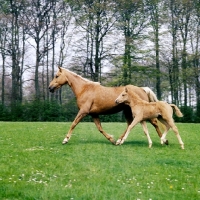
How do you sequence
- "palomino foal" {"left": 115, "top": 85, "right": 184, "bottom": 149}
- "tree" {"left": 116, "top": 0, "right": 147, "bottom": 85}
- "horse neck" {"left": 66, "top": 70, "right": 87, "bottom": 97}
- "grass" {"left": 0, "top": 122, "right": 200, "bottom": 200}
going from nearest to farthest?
"grass" {"left": 0, "top": 122, "right": 200, "bottom": 200}, "palomino foal" {"left": 115, "top": 85, "right": 184, "bottom": 149}, "horse neck" {"left": 66, "top": 70, "right": 87, "bottom": 97}, "tree" {"left": 116, "top": 0, "right": 147, "bottom": 85}

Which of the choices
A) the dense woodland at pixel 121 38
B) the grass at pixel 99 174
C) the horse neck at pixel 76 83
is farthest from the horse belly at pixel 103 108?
the dense woodland at pixel 121 38

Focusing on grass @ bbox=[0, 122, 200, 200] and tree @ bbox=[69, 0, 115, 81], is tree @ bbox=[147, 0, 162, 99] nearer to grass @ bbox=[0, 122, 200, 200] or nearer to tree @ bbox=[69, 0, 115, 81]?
tree @ bbox=[69, 0, 115, 81]

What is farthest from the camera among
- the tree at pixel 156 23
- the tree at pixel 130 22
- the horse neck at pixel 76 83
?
the tree at pixel 156 23

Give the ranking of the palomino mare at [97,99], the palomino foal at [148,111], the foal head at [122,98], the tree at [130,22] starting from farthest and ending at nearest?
the tree at [130,22] < the palomino mare at [97,99] < the foal head at [122,98] < the palomino foal at [148,111]

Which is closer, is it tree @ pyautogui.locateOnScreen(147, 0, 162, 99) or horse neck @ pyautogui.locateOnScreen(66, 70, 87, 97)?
horse neck @ pyautogui.locateOnScreen(66, 70, 87, 97)

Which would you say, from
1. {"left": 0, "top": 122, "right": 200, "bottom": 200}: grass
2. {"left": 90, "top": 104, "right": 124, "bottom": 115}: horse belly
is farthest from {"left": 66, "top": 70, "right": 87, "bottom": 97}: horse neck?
{"left": 0, "top": 122, "right": 200, "bottom": 200}: grass

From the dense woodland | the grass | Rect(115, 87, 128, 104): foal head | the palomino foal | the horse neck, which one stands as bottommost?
the grass

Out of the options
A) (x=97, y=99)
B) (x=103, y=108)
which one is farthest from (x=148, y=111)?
(x=97, y=99)

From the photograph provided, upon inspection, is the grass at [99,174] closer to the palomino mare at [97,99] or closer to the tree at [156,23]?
the palomino mare at [97,99]

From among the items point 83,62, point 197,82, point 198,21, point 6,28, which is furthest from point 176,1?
point 6,28

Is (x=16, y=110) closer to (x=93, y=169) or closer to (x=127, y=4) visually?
(x=127, y=4)

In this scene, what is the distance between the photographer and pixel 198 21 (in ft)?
137

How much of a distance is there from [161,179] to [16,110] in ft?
106

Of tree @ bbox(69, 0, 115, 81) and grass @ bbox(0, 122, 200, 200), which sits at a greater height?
tree @ bbox(69, 0, 115, 81)
